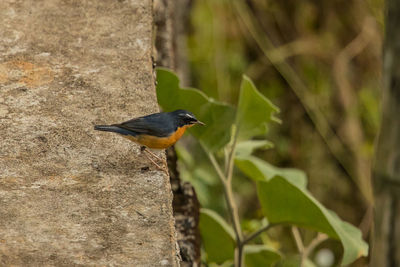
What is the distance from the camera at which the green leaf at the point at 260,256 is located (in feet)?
10.3

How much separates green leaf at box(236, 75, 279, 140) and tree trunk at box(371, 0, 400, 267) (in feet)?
4.82

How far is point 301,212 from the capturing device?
2705 mm

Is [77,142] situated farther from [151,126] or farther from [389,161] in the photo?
[389,161]

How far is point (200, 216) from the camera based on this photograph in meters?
3.11

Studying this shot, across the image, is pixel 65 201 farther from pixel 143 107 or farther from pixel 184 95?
pixel 184 95

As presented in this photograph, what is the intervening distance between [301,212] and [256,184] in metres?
0.29

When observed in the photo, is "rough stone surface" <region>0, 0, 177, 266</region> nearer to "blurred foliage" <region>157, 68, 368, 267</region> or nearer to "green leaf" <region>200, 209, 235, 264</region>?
"blurred foliage" <region>157, 68, 368, 267</region>

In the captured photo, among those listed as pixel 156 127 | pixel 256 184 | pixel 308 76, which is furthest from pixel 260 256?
pixel 308 76

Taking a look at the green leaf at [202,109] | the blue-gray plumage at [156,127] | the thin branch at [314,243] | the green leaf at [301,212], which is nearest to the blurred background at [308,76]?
the thin branch at [314,243]

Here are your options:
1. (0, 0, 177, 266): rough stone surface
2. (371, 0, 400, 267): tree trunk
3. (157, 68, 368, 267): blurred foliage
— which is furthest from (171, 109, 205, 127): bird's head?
(371, 0, 400, 267): tree trunk

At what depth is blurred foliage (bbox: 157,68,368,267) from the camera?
2.67 metres

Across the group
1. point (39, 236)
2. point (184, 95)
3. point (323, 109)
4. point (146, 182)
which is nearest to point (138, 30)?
point (184, 95)

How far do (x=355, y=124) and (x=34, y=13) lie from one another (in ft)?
12.9

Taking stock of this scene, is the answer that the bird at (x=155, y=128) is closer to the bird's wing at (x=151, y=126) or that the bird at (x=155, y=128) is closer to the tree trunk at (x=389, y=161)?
the bird's wing at (x=151, y=126)
